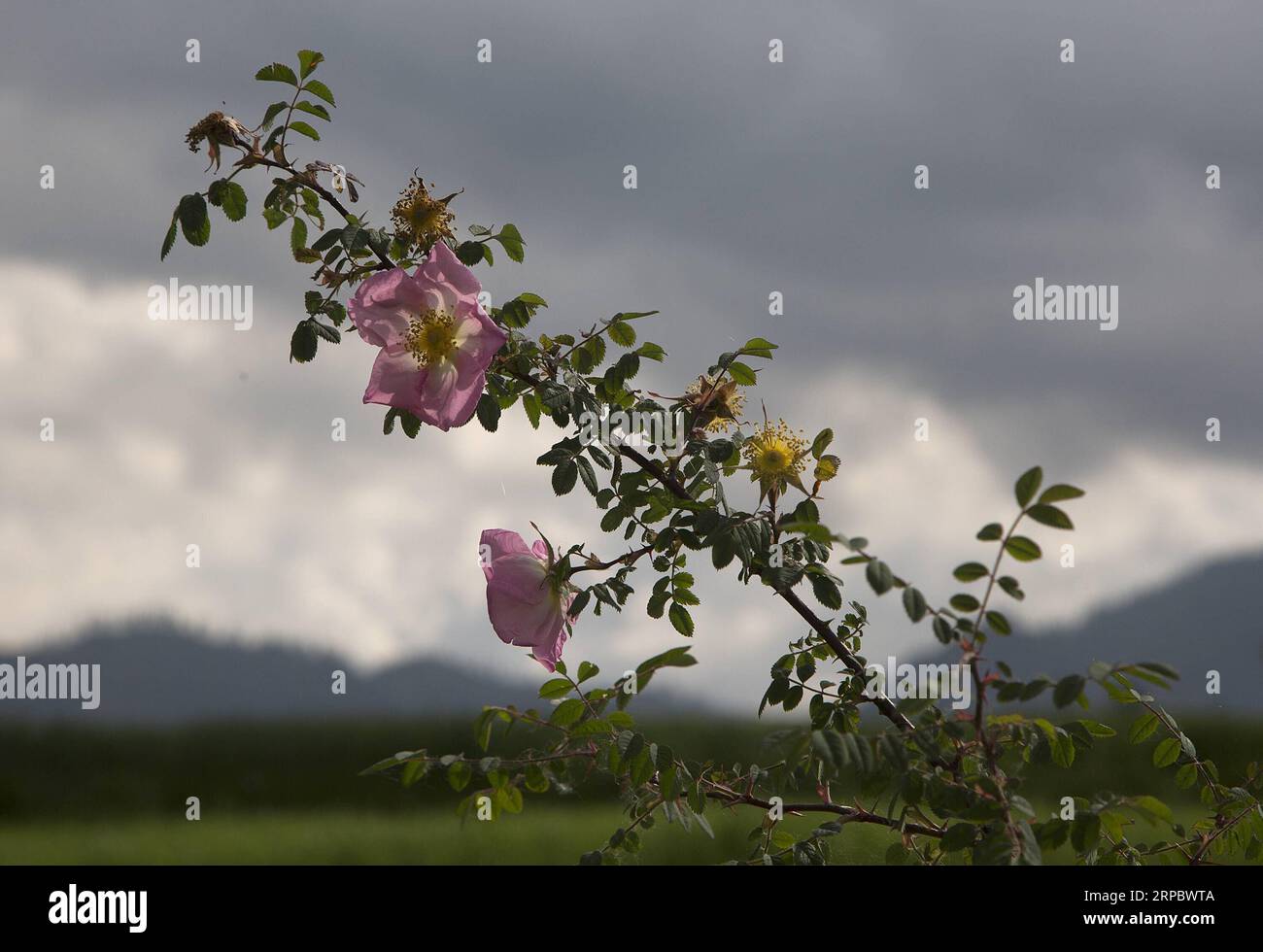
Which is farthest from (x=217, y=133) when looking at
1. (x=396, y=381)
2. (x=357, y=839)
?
(x=357, y=839)

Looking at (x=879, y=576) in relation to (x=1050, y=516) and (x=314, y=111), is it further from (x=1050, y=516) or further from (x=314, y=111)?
(x=314, y=111)

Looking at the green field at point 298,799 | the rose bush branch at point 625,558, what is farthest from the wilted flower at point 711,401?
the green field at point 298,799

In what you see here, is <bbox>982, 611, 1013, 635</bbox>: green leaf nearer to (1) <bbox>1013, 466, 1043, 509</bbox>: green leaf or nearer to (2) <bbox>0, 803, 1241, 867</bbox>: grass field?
(1) <bbox>1013, 466, 1043, 509</bbox>: green leaf

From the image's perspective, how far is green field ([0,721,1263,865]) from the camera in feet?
25.0

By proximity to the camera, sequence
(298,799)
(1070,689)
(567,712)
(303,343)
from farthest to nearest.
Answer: (298,799) < (303,343) < (567,712) < (1070,689)

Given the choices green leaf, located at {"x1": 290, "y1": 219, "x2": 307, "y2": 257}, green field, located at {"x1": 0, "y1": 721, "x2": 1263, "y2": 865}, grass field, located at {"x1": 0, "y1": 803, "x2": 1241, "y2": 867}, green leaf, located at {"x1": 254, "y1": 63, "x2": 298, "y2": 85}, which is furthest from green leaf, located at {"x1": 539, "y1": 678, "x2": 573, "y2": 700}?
green field, located at {"x1": 0, "y1": 721, "x2": 1263, "y2": 865}

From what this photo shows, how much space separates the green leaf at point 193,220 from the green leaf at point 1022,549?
100 centimetres

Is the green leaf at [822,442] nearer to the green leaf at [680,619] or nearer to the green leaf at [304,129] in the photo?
the green leaf at [680,619]

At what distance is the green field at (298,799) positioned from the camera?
761 cm

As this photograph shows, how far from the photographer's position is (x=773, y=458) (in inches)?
52.0

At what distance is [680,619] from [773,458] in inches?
10.1
